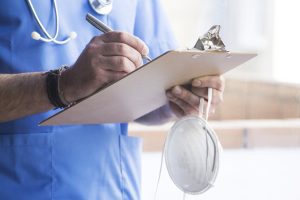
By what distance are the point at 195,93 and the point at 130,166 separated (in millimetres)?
217

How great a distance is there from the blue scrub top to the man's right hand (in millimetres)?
179

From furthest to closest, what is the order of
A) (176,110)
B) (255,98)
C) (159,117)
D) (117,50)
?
(255,98) → (159,117) → (176,110) → (117,50)

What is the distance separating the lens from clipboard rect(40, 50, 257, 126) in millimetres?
595

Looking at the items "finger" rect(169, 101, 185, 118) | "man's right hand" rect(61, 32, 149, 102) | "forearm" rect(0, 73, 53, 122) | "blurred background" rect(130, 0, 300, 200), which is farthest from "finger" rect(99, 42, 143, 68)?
"blurred background" rect(130, 0, 300, 200)

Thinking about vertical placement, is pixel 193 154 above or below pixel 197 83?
below

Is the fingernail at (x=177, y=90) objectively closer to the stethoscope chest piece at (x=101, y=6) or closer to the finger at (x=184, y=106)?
the finger at (x=184, y=106)

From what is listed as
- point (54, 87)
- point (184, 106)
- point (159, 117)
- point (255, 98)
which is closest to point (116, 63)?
point (54, 87)

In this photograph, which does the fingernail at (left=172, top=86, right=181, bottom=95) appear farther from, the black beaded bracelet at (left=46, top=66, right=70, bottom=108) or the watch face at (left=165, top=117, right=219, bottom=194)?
the black beaded bracelet at (left=46, top=66, right=70, bottom=108)

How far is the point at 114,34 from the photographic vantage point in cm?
62

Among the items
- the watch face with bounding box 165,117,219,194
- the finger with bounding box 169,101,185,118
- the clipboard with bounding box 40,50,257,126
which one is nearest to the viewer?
the clipboard with bounding box 40,50,257,126

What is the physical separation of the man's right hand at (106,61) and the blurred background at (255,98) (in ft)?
1.99

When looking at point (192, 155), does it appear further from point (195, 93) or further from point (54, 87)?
point (54, 87)

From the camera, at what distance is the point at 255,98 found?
1.38 metres

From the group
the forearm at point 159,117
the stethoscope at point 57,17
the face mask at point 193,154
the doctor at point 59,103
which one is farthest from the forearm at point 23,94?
the forearm at point 159,117
